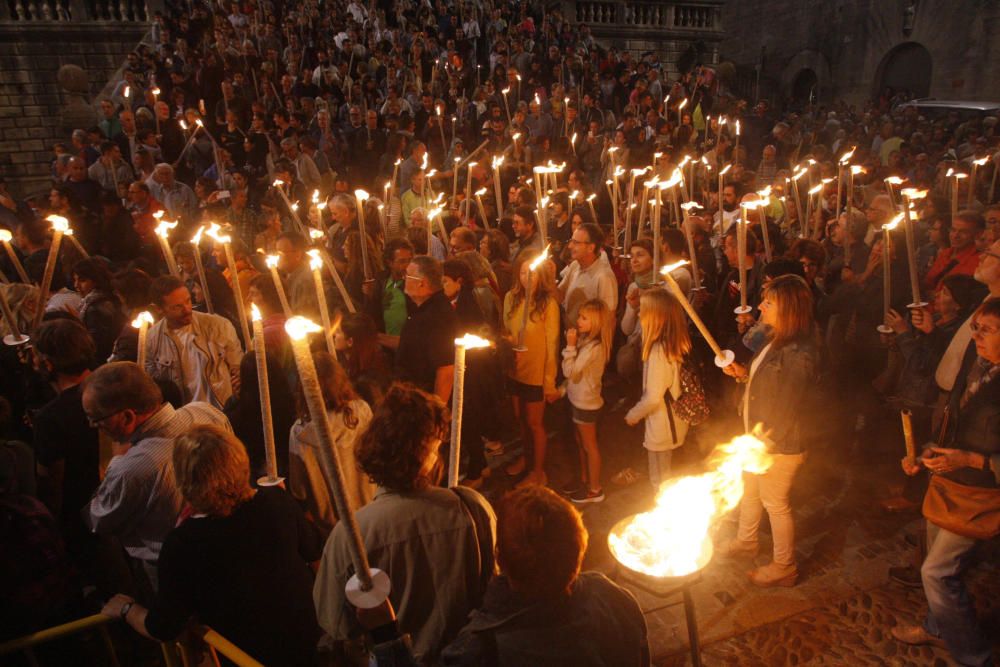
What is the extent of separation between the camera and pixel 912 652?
3252 millimetres

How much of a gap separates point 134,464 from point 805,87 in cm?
3428

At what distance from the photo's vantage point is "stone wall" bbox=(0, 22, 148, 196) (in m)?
16.5

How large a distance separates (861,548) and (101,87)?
20865 mm

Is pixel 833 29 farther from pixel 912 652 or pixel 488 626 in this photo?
pixel 488 626

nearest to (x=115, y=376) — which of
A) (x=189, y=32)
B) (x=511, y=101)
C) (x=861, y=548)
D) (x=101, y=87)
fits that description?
(x=861, y=548)

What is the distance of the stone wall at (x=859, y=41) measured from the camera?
2223cm

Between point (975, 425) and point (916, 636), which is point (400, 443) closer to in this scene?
point (975, 425)

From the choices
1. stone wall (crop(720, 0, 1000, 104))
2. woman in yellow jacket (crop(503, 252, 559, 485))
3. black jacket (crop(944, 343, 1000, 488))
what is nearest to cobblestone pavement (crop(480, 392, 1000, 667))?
woman in yellow jacket (crop(503, 252, 559, 485))

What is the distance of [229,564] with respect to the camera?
2.33m

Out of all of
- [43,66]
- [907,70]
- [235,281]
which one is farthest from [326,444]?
[907,70]

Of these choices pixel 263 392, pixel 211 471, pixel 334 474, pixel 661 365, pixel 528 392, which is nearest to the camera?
pixel 334 474

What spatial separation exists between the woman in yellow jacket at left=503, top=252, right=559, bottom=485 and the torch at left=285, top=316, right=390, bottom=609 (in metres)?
3.06

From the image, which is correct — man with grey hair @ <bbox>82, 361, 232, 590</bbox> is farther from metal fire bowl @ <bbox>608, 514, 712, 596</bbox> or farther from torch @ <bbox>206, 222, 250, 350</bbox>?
metal fire bowl @ <bbox>608, 514, 712, 596</bbox>

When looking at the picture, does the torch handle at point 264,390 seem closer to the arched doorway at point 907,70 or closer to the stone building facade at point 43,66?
the stone building facade at point 43,66
